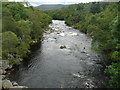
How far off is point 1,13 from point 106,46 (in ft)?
61.9

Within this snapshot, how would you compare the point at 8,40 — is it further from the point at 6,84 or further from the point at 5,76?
the point at 6,84

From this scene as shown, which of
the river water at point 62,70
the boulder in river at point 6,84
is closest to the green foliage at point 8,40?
the river water at point 62,70

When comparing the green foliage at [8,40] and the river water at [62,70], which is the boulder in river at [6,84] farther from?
the green foliage at [8,40]

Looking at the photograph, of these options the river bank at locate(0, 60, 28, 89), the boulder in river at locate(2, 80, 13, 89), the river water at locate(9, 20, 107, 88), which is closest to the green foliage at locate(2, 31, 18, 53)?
the river bank at locate(0, 60, 28, 89)

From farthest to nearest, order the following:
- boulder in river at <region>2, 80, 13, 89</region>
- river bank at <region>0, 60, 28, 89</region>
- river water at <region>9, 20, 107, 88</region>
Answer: river water at <region>9, 20, 107, 88</region>
river bank at <region>0, 60, 28, 89</region>
boulder in river at <region>2, 80, 13, 89</region>

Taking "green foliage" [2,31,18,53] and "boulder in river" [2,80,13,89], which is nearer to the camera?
"boulder in river" [2,80,13,89]

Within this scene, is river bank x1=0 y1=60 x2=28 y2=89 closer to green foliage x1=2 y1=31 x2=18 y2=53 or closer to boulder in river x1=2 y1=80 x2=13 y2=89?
boulder in river x1=2 y1=80 x2=13 y2=89

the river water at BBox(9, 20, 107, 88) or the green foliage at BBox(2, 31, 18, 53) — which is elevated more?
the green foliage at BBox(2, 31, 18, 53)

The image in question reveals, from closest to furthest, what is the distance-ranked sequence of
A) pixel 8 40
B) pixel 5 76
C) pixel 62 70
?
pixel 5 76 < pixel 8 40 < pixel 62 70

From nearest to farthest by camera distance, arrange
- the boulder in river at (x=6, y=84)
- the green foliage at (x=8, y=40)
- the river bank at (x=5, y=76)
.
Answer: the boulder in river at (x=6, y=84) → the river bank at (x=5, y=76) → the green foliage at (x=8, y=40)

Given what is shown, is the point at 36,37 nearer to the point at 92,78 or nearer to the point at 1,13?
the point at 1,13

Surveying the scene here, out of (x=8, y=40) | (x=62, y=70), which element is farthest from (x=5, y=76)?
(x=62, y=70)

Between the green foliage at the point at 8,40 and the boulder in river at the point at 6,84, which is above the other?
the green foliage at the point at 8,40

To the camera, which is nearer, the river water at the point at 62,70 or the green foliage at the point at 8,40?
the river water at the point at 62,70
